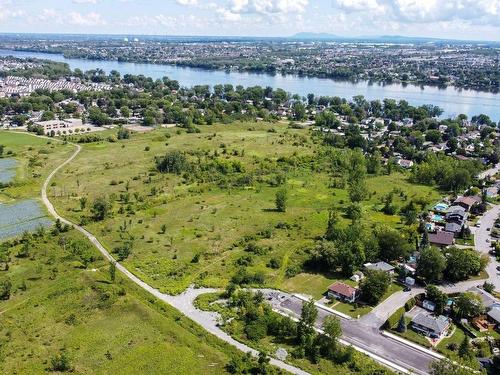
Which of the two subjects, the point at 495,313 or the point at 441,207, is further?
the point at 441,207

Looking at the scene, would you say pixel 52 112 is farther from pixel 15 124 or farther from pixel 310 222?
pixel 310 222

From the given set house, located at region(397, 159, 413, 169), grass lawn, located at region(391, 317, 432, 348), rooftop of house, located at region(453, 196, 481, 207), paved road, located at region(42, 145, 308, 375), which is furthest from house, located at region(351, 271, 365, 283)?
house, located at region(397, 159, 413, 169)

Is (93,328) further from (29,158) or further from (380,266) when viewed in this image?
(29,158)

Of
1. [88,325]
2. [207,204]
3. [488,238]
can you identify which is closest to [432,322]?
[488,238]

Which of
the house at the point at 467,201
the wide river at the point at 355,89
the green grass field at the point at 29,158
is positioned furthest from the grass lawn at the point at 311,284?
the wide river at the point at 355,89

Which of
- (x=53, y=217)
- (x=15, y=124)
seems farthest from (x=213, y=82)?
(x=53, y=217)

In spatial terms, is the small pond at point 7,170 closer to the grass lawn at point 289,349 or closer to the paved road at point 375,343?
the grass lawn at point 289,349
